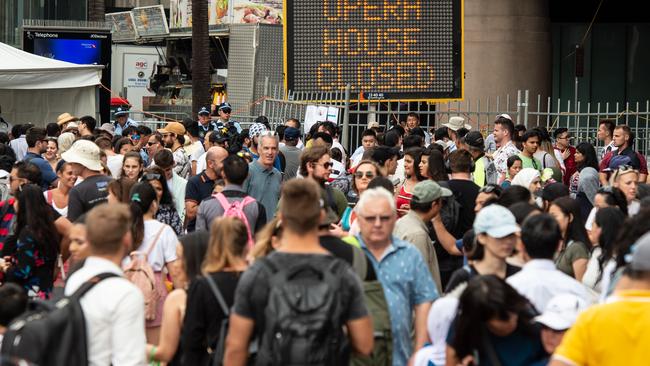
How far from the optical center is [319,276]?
5.39 m

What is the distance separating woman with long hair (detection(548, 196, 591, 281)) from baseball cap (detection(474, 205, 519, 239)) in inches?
56.7

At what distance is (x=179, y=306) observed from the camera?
6.48 meters

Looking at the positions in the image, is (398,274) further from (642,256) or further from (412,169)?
(412,169)

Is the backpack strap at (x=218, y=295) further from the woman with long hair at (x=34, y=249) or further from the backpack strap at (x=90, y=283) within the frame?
the woman with long hair at (x=34, y=249)

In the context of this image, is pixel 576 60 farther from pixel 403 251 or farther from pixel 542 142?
pixel 403 251

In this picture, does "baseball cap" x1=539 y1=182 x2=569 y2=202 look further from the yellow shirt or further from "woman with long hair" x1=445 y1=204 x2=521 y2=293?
the yellow shirt

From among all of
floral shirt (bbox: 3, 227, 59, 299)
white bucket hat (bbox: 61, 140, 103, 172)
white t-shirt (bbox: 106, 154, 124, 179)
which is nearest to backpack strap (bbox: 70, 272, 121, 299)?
floral shirt (bbox: 3, 227, 59, 299)

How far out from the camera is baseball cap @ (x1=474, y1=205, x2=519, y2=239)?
21.6 ft

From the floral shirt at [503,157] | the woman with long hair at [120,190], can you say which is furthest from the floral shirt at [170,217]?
the floral shirt at [503,157]

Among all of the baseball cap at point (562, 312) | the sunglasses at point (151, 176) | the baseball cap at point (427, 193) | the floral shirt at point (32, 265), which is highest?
the baseball cap at point (427, 193)

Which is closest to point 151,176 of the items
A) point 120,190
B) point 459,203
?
point 120,190

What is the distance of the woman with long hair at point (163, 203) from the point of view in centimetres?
991

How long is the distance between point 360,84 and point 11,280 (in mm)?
10742

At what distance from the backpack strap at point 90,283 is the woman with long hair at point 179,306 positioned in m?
0.63
